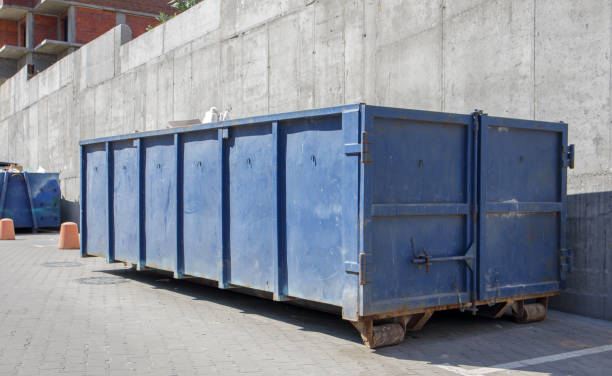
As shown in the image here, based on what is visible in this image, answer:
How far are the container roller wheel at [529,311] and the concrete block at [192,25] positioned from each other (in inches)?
436

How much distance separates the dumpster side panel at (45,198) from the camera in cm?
2145

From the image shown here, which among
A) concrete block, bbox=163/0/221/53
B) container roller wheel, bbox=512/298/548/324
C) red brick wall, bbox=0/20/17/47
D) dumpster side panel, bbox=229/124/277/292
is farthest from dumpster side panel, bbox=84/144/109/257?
red brick wall, bbox=0/20/17/47

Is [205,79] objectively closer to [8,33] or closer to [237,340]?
[237,340]

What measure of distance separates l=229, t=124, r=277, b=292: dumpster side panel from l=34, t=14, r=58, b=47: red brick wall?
43429 millimetres

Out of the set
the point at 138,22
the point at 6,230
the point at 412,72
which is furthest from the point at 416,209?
the point at 138,22

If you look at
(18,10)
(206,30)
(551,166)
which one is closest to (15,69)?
(18,10)

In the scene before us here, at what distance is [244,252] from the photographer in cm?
758

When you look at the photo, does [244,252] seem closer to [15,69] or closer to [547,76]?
[547,76]

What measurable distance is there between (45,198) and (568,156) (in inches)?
733

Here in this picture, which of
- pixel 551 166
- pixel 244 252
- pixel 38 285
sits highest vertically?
pixel 551 166

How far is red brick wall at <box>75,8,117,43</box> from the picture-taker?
43344 millimetres

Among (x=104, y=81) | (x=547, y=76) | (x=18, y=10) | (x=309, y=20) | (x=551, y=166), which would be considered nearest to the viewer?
(x=551, y=166)

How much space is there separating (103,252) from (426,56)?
640cm

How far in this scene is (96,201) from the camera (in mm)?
11227
